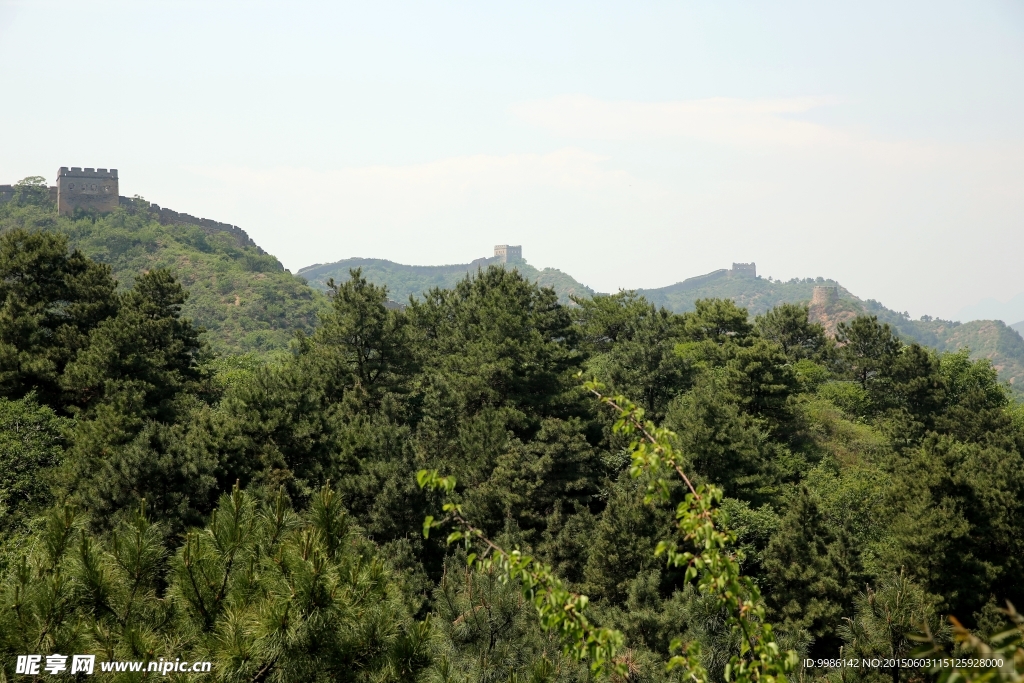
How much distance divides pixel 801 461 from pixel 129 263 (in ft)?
250

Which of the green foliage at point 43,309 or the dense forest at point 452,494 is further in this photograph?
the green foliage at point 43,309

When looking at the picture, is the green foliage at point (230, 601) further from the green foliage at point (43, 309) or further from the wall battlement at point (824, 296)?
the wall battlement at point (824, 296)

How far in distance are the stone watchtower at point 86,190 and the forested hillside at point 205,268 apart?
182 centimetres

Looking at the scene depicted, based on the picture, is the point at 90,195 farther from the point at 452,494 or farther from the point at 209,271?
the point at 452,494

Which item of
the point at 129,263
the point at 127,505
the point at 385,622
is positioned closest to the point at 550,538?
the point at 127,505

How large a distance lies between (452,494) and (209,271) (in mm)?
72305

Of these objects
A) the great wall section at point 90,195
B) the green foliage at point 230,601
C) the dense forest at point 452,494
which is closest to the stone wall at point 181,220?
the great wall section at point 90,195

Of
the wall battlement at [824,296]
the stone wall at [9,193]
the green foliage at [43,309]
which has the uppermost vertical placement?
the stone wall at [9,193]

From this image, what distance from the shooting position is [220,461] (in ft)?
66.3

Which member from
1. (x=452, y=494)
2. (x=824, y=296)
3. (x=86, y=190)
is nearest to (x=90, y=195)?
(x=86, y=190)

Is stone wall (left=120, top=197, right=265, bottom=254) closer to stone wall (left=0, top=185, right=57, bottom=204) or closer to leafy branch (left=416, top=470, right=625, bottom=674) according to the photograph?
stone wall (left=0, top=185, right=57, bottom=204)

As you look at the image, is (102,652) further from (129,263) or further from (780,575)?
(129,263)

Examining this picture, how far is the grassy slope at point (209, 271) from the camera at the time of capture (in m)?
73.1

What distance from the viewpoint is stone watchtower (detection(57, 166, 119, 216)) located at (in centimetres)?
9281
